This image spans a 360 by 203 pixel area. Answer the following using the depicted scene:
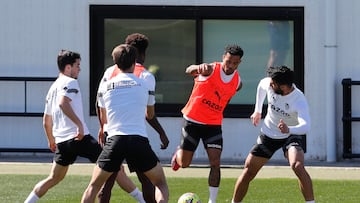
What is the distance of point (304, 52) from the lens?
57.4ft

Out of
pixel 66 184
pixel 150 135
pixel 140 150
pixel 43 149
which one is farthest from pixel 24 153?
pixel 140 150

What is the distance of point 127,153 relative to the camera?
9469 mm

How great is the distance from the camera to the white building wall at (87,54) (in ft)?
56.9

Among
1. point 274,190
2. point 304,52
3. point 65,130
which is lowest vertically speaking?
point 274,190

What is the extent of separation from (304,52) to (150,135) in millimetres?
3047

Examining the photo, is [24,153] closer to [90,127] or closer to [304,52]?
[90,127]

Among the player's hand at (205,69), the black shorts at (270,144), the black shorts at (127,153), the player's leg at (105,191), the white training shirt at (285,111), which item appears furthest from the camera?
the player's hand at (205,69)

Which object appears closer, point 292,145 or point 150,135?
point 292,145

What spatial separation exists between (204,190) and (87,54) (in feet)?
16.4

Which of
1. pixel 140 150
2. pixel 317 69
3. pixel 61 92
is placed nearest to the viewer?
pixel 140 150

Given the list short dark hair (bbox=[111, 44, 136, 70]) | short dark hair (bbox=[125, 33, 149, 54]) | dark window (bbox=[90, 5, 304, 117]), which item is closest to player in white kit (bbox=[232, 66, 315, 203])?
short dark hair (bbox=[125, 33, 149, 54])

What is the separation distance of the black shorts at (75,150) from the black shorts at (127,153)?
4.89ft

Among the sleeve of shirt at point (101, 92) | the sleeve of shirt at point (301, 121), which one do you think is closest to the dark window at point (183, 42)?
the sleeve of shirt at point (301, 121)

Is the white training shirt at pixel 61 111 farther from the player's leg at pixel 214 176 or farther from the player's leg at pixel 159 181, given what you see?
the player's leg at pixel 214 176
